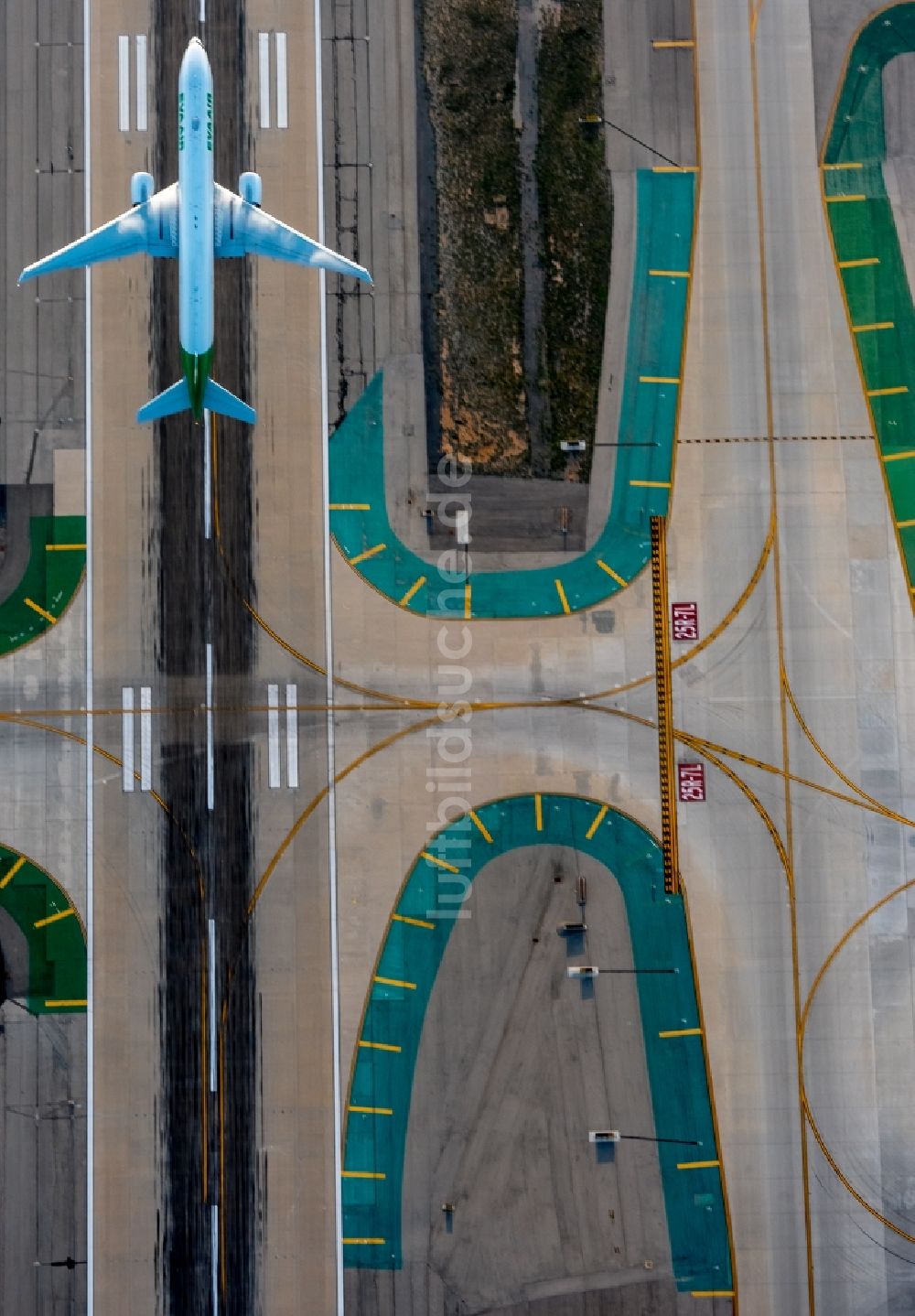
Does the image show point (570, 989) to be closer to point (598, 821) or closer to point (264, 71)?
point (598, 821)

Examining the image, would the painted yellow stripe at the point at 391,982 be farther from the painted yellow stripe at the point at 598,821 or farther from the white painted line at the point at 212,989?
the painted yellow stripe at the point at 598,821

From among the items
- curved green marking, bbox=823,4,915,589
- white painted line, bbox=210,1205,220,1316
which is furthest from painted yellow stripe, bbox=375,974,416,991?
curved green marking, bbox=823,4,915,589

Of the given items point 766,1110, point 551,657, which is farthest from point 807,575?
point 766,1110

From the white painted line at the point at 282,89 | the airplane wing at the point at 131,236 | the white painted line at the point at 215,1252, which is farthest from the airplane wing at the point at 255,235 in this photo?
the white painted line at the point at 215,1252

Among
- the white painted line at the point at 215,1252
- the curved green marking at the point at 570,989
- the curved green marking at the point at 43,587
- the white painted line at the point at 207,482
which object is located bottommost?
the white painted line at the point at 215,1252

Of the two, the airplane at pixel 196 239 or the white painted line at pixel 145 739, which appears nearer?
the airplane at pixel 196 239

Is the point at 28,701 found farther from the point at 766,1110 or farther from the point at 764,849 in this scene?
the point at 766,1110

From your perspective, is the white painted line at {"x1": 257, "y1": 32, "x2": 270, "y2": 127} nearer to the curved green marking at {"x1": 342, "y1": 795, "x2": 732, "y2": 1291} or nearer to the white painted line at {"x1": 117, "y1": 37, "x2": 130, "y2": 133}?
the white painted line at {"x1": 117, "y1": 37, "x2": 130, "y2": 133}
